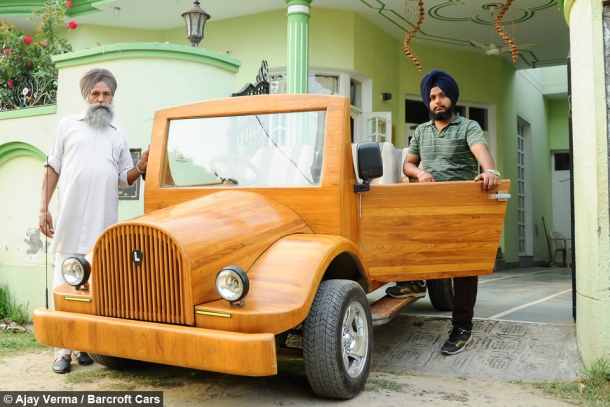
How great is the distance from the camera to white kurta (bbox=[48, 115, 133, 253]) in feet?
14.7

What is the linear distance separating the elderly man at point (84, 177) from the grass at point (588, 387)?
3.24m

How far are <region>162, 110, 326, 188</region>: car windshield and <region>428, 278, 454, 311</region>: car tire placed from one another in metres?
2.24

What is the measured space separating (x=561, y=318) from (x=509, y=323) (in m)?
0.63

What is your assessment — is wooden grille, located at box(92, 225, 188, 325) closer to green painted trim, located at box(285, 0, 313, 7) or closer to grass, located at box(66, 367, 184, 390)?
grass, located at box(66, 367, 184, 390)

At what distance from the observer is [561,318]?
17.8ft

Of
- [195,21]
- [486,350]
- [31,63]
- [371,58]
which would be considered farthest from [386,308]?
[371,58]

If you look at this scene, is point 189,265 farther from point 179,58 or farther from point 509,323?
point 179,58

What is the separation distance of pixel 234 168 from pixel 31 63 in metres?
4.77

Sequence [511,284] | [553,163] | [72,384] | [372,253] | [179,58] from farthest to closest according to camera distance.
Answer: [553,163], [511,284], [179,58], [372,253], [72,384]

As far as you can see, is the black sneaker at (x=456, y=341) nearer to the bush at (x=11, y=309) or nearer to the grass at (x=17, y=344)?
the grass at (x=17, y=344)

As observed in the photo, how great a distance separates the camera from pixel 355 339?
3.77 meters

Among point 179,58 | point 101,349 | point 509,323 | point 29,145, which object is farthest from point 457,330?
point 29,145

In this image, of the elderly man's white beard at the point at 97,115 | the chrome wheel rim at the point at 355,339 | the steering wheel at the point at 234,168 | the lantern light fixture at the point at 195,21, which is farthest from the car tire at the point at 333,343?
the lantern light fixture at the point at 195,21

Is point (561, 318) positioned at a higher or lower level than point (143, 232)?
lower
